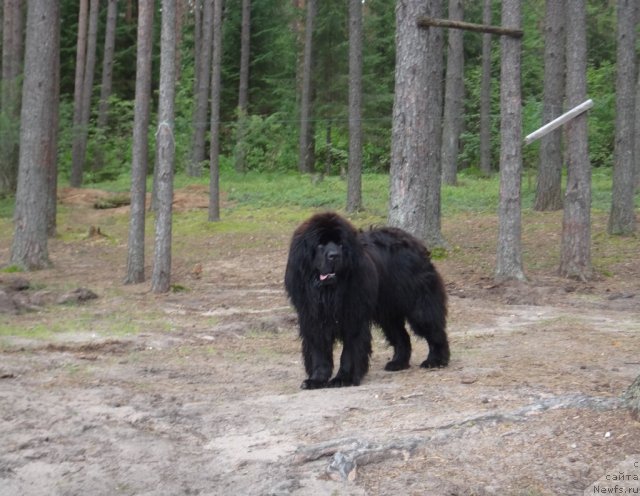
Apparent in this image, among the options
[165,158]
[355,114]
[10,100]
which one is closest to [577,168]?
[165,158]

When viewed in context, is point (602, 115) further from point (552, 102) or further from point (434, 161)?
point (434, 161)

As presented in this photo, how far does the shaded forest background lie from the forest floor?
919 inches

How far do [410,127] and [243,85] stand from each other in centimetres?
2675

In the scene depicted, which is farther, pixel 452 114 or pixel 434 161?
pixel 452 114

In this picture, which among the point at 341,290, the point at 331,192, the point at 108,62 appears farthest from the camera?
the point at 108,62

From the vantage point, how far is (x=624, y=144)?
20594 mm

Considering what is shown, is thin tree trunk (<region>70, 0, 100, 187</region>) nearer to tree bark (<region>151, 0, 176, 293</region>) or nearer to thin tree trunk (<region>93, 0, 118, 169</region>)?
thin tree trunk (<region>93, 0, 118, 169</region>)

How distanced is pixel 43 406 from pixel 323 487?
3.00m

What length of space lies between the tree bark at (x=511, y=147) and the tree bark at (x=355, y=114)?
9.70 m

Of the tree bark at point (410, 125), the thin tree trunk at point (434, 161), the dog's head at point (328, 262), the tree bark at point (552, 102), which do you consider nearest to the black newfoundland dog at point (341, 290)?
the dog's head at point (328, 262)

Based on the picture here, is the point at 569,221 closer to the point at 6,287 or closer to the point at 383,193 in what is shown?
the point at 6,287

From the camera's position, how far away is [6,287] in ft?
51.1

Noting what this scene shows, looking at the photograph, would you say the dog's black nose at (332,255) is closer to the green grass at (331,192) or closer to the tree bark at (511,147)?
the tree bark at (511,147)

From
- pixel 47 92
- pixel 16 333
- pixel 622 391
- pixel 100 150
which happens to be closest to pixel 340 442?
pixel 622 391
